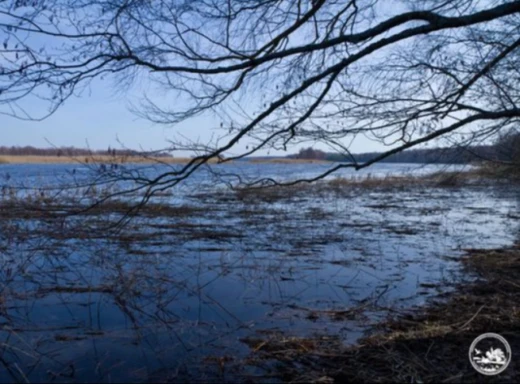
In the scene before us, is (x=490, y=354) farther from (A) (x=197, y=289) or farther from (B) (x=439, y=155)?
(A) (x=197, y=289)

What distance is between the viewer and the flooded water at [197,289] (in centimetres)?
390

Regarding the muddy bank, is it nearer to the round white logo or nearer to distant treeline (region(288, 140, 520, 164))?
the round white logo

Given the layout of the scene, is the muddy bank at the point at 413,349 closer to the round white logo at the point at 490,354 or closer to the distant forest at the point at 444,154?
the round white logo at the point at 490,354

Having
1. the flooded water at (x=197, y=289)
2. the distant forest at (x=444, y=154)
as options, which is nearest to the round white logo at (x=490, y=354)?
the flooded water at (x=197, y=289)

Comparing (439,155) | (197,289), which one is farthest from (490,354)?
(197,289)

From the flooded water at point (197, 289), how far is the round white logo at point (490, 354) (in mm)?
999

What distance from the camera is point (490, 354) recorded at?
11.8ft

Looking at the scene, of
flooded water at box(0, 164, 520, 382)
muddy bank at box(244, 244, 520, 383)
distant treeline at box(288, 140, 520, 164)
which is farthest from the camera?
distant treeline at box(288, 140, 520, 164)

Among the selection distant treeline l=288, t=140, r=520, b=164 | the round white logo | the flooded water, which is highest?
distant treeline l=288, t=140, r=520, b=164

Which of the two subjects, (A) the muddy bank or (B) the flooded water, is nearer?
(A) the muddy bank

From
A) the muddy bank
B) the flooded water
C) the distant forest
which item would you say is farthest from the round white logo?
the distant forest

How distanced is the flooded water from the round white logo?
999mm

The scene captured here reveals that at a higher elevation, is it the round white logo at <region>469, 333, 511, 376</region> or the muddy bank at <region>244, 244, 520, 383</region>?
the round white logo at <region>469, 333, 511, 376</region>

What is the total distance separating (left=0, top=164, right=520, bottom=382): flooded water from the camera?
12.8ft
